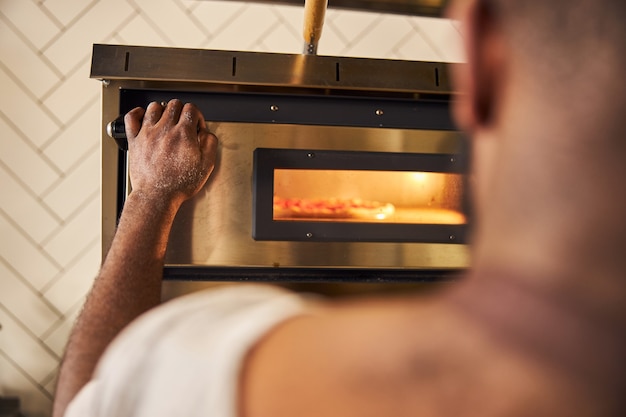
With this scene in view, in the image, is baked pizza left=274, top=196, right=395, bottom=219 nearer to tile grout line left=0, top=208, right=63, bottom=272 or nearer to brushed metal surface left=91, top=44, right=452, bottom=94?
brushed metal surface left=91, top=44, right=452, bottom=94

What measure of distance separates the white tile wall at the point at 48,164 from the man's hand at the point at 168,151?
0.44 metres

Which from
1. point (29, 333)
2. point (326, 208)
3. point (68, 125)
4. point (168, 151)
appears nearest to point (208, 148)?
point (168, 151)

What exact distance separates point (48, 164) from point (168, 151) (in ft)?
1.73

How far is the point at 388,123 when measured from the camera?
81 centimetres

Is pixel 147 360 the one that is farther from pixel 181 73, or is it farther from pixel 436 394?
pixel 181 73

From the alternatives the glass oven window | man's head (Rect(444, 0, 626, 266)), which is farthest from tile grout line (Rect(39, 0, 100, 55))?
man's head (Rect(444, 0, 626, 266))

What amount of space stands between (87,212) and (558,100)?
1.05 metres

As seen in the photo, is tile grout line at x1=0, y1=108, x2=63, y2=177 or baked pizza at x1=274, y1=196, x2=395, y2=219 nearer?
baked pizza at x1=274, y1=196, x2=395, y2=219

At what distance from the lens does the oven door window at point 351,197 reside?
0.77 m

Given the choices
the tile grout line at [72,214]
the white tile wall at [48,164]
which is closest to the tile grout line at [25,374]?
the white tile wall at [48,164]

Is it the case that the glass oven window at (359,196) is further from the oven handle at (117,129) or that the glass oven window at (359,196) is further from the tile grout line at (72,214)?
the tile grout line at (72,214)

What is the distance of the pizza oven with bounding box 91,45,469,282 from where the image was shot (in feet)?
2.44

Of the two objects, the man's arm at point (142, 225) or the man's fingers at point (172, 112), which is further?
the man's fingers at point (172, 112)

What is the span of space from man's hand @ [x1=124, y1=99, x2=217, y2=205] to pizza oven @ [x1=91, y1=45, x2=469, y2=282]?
0.13 ft
